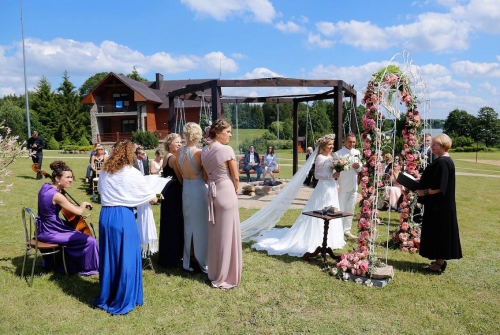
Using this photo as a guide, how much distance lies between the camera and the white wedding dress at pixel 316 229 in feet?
20.6

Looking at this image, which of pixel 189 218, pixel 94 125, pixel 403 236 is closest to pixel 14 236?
pixel 189 218

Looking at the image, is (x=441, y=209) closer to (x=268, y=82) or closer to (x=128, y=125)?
(x=268, y=82)

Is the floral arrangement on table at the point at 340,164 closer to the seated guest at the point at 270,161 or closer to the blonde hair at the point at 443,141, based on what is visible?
the blonde hair at the point at 443,141

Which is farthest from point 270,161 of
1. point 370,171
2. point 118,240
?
point 118,240

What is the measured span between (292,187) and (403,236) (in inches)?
79.5

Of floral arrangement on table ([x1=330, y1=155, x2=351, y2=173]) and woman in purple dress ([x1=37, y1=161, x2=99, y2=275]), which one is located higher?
floral arrangement on table ([x1=330, y1=155, x2=351, y2=173])

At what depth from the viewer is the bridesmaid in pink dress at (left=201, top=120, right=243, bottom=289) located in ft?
15.8

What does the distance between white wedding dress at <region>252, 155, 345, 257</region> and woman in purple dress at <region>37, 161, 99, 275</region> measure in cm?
267

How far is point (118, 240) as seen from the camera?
13.7 ft

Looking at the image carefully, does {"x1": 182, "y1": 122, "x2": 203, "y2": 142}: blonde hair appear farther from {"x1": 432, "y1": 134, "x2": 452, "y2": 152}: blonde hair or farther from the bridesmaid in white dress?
{"x1": 432, "y1": 134, "x2": 452, "y2": 152}: blonde hair

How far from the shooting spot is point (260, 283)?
4.95m

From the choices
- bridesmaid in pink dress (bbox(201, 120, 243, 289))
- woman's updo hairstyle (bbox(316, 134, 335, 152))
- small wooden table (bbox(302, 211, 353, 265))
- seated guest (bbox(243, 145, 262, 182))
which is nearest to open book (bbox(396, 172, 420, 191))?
small wooden table (bbox(302, 211, 353, 265))

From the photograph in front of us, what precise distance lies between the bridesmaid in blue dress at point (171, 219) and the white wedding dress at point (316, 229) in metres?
1.55

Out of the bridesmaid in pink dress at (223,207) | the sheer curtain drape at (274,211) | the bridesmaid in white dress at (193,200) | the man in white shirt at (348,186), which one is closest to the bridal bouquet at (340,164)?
the sheer curtain drape at (274,211)
